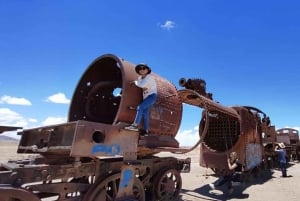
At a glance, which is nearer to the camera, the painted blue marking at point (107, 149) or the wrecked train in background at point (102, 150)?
the wrecked train in background at point (102, 150)

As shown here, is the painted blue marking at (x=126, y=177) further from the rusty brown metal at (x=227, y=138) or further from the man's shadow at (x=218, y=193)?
the rusty brown metal at (x=227, y=138)

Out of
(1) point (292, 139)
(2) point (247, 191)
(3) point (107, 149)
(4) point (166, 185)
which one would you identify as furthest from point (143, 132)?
(1) point (292, 139)

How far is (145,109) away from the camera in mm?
6051

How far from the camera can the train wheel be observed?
22.1 feet

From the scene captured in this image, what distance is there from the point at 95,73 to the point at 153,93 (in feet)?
6.14

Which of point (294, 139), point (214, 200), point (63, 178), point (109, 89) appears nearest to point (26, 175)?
point (63, 178)

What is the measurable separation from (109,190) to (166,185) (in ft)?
5.40

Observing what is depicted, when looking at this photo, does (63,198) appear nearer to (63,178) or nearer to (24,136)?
(63,178)

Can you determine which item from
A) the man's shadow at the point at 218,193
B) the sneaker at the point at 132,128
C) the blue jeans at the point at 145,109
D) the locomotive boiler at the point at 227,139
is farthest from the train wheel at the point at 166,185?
the locomotive boiler at the point at 227,139

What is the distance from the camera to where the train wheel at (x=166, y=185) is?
6734 millimetres

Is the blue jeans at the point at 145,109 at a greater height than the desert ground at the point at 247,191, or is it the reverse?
the blue jeans at the point at 145,109

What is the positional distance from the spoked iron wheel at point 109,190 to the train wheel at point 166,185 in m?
0.75

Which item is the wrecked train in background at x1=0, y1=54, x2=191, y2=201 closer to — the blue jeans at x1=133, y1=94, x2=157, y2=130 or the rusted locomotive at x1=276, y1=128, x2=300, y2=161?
the blue jeans at x1=133, y1=94, x2=157, y2=130

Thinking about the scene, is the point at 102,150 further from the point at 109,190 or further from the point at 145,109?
the point at 145,109
